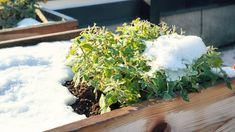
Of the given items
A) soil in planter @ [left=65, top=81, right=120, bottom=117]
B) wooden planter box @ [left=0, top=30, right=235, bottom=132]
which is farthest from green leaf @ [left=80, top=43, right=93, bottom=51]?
wooden planter box @ [left=0, top=30, right=235, bottom=132]

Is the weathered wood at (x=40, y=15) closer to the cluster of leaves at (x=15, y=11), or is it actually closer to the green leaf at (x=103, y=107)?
the cluster of leaves at (x=15, y=11)

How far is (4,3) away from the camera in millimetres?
3807

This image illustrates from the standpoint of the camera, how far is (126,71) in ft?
5.81

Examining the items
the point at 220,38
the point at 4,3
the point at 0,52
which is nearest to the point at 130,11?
the point at 220,38

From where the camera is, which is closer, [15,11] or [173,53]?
[173,53]

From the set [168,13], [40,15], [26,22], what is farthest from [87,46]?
[168,13]

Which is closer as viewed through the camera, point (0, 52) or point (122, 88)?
point (122, 88)

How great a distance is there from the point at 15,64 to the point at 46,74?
0.78ft

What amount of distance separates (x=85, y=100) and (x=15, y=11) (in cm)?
209

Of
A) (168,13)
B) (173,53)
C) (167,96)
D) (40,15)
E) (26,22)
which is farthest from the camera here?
(168,13)

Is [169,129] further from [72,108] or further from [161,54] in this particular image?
[72,108]

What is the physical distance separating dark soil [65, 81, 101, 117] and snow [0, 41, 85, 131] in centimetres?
4

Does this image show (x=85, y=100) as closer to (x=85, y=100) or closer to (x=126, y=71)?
(x=85, y=100)

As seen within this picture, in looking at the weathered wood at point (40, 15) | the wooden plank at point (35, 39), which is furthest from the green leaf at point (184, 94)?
the weathered wood at point (40, 15)
